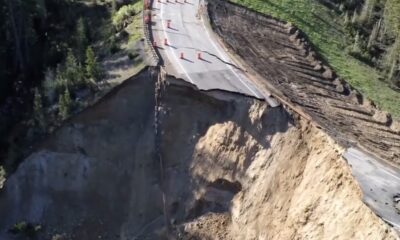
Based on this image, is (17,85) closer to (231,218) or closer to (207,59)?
(207,59)

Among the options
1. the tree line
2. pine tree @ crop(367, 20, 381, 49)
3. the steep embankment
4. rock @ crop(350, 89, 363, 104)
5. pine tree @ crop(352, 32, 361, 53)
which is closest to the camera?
the steep embankment

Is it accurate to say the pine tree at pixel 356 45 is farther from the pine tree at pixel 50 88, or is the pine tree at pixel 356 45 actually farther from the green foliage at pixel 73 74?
the pine tree at pixel 50 88

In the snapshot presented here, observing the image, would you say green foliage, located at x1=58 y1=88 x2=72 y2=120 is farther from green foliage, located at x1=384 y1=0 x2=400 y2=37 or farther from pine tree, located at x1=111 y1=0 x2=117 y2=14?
green foliage, located at x1=384 y1=0 x2=400 y2=37

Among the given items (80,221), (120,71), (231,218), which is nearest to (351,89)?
(231,218)

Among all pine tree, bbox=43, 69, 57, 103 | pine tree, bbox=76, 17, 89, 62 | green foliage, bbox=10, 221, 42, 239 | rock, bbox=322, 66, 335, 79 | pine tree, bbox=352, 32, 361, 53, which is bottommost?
green foliage, bbox=10, 221, 42, 239

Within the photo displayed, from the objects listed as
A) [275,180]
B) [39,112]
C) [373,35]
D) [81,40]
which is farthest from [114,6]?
[275,180]

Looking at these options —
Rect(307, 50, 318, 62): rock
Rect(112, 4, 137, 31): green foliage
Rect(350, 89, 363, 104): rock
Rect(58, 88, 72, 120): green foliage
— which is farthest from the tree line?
Rect(58, 88, 72, 120): green foliage
